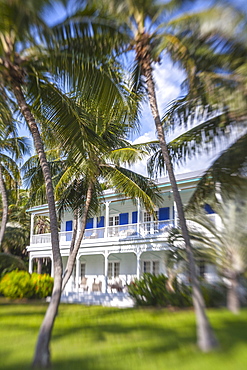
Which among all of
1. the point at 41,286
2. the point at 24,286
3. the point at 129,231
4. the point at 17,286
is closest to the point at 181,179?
the point at 129,231

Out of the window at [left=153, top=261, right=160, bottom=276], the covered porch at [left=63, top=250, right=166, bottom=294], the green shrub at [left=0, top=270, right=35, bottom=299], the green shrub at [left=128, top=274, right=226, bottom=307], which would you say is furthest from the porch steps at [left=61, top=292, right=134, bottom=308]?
the window at [left=153, top=261, right=160, bottom=276]

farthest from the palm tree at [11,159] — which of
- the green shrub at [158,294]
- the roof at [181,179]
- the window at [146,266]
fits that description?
the window at [146,266]

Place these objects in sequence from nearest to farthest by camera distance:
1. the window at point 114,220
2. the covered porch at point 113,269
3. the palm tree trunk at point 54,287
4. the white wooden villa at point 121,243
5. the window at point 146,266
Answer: the palm tree trunk at point 54,287 → the white wooden villa at point 121,243 → the covered porch at point 113,269 → the window at point 146,266 → the window at point 114,220

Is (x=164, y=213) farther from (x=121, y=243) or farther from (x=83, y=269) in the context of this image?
(x=83, y=269)

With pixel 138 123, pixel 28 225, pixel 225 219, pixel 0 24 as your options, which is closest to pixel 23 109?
pixel 0 24

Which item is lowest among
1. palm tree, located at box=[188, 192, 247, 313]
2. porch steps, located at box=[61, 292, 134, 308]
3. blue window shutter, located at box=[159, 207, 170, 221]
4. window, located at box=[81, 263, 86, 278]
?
porch steps, located at box=[61, 292, 134, 308]

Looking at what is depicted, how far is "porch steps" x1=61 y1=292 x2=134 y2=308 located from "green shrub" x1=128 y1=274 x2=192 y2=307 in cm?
70

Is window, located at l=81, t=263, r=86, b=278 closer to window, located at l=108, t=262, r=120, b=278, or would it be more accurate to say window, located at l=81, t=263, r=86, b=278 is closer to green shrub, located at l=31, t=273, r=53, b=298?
window, located at l=108, t=262, r=120, b=278

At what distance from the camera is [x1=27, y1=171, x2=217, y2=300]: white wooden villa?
2006 cm

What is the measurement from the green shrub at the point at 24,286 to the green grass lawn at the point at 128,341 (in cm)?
453

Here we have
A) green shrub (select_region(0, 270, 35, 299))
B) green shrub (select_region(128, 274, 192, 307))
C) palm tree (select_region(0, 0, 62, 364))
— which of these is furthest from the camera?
green shrub (select_region(0, 270, 35, 299))

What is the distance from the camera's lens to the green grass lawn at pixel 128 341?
6.68m

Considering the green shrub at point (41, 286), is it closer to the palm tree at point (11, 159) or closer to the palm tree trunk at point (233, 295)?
the palm tree at point (11, 159)

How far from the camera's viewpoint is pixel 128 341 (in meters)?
8.24
